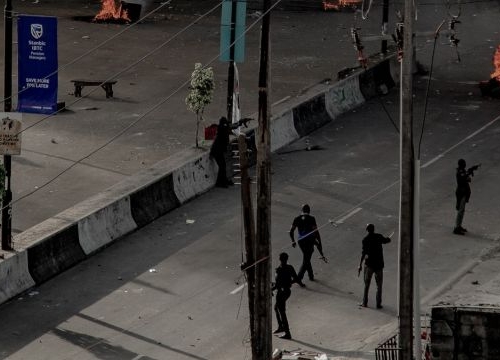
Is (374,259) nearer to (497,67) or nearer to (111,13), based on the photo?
(497,67)

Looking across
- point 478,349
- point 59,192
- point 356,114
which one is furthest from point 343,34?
point 478,349

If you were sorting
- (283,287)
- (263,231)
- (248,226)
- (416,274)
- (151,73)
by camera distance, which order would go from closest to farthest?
(248,226)
(263,231)
(416,274)
(283,287)
(151,73)

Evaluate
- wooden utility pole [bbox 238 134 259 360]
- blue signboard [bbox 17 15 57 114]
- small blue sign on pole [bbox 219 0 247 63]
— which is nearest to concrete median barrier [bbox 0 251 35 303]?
blue signboard [bbox 17 15 57 114]

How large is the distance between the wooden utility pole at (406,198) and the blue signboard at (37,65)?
7.34 m

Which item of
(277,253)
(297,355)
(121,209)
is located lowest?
(277,253)

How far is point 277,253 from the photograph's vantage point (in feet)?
89.9

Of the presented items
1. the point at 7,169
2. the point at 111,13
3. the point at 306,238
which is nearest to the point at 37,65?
the point at 7,169

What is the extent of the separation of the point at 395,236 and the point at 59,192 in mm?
6429

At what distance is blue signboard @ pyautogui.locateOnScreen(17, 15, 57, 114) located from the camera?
25547 millimetres

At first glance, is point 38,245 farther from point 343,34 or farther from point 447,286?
point 343,34

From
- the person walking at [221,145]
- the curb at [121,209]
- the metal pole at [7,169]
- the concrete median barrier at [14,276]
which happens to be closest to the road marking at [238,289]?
the curb at [121,209]

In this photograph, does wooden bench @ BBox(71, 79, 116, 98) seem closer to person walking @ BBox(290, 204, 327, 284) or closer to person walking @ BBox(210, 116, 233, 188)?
person walking @ BBox(210, 116, 233, 188)

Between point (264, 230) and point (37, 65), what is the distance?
6.93 metres

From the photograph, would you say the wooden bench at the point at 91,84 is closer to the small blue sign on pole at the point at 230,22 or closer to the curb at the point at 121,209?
the curb at the point at 121,209
